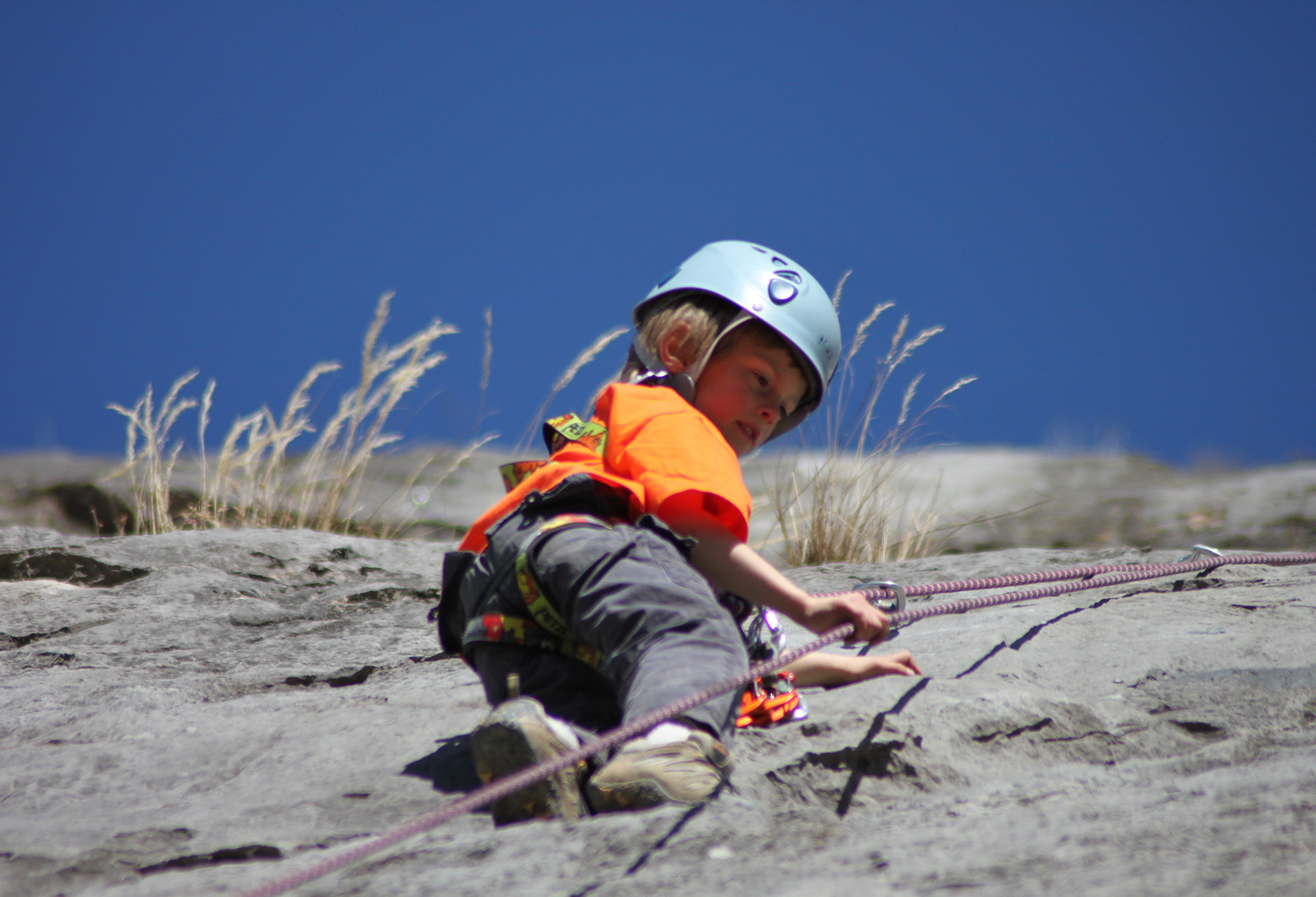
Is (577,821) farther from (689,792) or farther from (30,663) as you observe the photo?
(30,663)

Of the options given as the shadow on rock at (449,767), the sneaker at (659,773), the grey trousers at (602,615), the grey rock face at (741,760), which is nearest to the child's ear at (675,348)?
the grey trousers at (602,615)

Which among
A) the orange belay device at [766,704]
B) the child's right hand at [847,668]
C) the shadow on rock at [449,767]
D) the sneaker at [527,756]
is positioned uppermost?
the child's right hand at [847,668]

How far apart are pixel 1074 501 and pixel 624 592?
5986 millimetres

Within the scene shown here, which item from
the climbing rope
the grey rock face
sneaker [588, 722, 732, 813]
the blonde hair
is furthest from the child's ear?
sneaker [588, 722, 732, 813]

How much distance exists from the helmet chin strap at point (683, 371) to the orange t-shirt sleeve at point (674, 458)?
0.50 feet

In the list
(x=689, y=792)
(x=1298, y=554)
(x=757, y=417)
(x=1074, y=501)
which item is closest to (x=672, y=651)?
(x=689, y=792)

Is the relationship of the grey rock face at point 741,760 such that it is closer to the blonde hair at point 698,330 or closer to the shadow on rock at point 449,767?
the shadow on rock at point 449,767

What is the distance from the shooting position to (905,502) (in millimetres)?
4008

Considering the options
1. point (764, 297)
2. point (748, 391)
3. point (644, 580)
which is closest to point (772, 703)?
point (644, 580)

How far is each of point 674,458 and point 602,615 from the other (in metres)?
0.32

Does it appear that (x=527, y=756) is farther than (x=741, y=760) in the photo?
No

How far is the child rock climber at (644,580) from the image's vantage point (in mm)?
1277

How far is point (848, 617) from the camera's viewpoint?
5.15 feet

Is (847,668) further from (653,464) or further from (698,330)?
(698,330)
